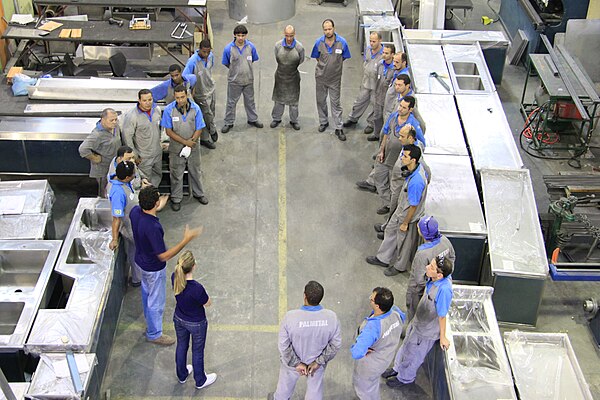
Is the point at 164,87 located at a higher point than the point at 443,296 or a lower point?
higher

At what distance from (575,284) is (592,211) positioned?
3.34 feet

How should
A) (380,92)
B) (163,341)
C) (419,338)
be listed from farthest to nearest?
1. (380,92)
2. (163,341)
3. (419,338)

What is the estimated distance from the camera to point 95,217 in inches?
320

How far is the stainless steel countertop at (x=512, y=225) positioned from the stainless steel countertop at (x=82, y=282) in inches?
157

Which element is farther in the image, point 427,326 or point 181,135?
point 181,135

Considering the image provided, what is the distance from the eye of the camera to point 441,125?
990 cm

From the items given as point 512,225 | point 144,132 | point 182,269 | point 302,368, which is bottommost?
point 512,225

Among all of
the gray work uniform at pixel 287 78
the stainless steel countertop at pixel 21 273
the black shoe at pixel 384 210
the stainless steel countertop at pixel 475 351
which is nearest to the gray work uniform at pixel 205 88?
the gray work uniform at pixel 287 78

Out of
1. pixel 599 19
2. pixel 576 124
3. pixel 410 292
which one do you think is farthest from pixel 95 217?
pixel 599 19

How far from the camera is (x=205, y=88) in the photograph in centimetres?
1020

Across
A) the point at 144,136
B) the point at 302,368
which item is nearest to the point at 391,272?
the point at 302,368

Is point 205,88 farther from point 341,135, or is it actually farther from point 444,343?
point 444,343

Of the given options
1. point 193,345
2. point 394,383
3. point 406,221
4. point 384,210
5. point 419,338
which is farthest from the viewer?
point 384,210

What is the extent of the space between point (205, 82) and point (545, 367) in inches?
226
